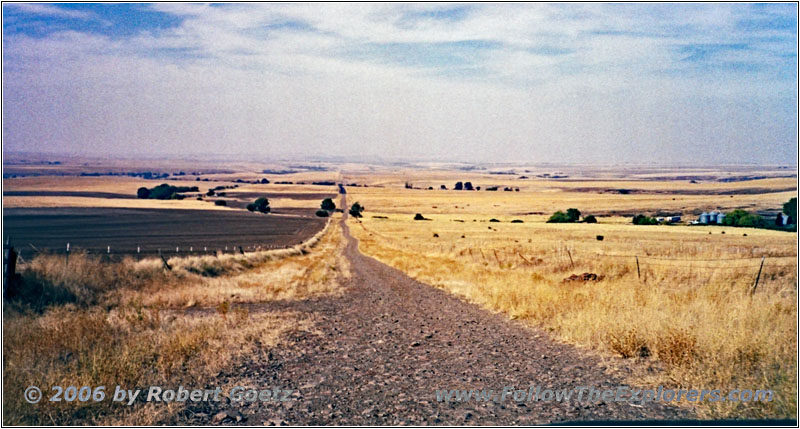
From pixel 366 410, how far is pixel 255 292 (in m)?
11.8

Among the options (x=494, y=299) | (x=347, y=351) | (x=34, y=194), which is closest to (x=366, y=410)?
(x=347, y=351)

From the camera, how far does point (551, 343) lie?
9109 mm

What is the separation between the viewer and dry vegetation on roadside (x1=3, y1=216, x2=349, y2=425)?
20.1ft

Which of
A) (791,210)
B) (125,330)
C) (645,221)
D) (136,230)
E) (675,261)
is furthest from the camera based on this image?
(136,230)

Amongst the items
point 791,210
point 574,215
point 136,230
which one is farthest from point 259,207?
point 791,210

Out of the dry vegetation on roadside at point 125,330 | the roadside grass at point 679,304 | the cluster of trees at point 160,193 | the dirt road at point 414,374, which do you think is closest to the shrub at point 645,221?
the roadside grass at point 679,304

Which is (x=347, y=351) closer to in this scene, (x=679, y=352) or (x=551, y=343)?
(x=551, y=343)

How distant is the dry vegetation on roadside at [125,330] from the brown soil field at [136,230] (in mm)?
10629

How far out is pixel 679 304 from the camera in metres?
10.8

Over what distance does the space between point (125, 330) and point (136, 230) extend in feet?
143

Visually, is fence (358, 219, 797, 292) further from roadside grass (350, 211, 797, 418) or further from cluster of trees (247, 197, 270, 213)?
cluster of trees (247, 197, 270, 213)

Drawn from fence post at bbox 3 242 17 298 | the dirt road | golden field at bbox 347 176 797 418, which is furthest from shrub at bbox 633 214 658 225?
fence post at bbox 3 242 17 298

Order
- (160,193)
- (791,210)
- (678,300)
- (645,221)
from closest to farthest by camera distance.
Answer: (678,300), (791,210), (645,221), (160,193)

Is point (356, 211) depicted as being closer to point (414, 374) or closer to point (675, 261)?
point (675, 261)
